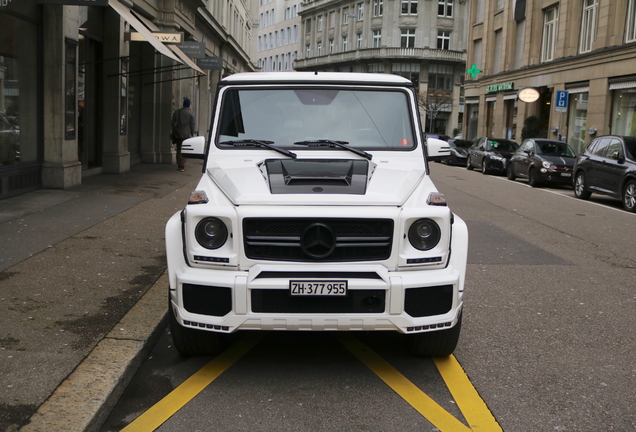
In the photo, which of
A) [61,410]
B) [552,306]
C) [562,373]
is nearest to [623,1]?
[552,306]

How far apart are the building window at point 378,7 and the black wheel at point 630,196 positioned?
68218 mm

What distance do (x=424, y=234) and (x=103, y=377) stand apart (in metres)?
2.11

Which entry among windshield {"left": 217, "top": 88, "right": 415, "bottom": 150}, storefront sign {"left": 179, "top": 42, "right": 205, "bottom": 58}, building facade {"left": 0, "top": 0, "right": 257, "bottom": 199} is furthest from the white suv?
storefront sign {"left": 179, "top": 42, "right": 205, "bottom": 58}

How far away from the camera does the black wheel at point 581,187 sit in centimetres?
1898

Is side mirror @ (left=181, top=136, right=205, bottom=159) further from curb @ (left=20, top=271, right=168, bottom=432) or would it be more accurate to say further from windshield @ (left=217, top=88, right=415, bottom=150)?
curb @ (left=20, top=271, right=168, bottom=432)

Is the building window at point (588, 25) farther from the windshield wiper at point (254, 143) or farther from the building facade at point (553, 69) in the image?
the windshield wiper at point (254, 143)

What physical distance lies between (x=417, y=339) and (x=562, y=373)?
975 mm

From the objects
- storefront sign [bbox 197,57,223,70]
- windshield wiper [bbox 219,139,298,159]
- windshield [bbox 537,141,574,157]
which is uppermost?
storefront sign [bbox 197,57,223,70]

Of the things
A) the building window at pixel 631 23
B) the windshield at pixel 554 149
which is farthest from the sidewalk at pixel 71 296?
the building window at pixel 631 23

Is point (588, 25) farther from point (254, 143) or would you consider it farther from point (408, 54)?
point (408, 54)

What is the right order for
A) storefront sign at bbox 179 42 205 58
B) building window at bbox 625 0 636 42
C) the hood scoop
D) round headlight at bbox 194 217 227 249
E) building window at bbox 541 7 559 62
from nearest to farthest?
round headlight at bbox 194 217 227 249
the hood scoop
storefront sign at bbox 179 42 205 58
building window at bbox 625 0 636 42
building window at bbox 541 7 559 62

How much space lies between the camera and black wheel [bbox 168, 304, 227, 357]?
4.75 m

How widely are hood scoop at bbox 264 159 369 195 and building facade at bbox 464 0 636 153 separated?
88.7 ft

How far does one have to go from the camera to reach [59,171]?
534 inches
